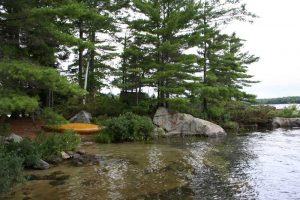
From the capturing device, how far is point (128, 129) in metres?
18.5

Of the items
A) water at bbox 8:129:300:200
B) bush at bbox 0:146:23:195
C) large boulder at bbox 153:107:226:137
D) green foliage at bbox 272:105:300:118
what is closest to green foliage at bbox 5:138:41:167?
water at bbox 8:129:300:200

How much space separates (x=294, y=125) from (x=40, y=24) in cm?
2425

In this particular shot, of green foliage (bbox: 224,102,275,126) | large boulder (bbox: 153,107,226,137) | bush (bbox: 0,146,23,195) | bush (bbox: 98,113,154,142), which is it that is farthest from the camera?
green foliage (bbox: 224,102,275,126)

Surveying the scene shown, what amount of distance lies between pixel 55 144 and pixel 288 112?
81.4 feet

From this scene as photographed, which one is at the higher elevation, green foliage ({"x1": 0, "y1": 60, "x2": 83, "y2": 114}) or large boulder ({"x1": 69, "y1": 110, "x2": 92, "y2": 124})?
green foliage ({"x1": 0, "y1": 60, "x2": 83, "y2": 114})

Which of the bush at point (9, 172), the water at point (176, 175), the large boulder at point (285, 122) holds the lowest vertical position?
the water at point (176, 175)

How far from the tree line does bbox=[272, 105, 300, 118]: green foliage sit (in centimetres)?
305

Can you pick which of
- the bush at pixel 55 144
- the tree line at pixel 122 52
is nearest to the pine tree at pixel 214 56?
the tree line at pixel 122 52

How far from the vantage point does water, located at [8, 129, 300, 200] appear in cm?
891

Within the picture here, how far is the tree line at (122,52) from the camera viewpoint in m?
11.2

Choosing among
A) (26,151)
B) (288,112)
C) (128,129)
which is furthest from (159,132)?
(288,112)

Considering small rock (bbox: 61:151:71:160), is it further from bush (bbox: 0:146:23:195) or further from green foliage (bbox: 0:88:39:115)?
bush (bbox: 0:146:23:195)

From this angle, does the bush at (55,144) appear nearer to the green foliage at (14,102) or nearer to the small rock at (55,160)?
the small rock at (55,160)

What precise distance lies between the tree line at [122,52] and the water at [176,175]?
2.52 meters
